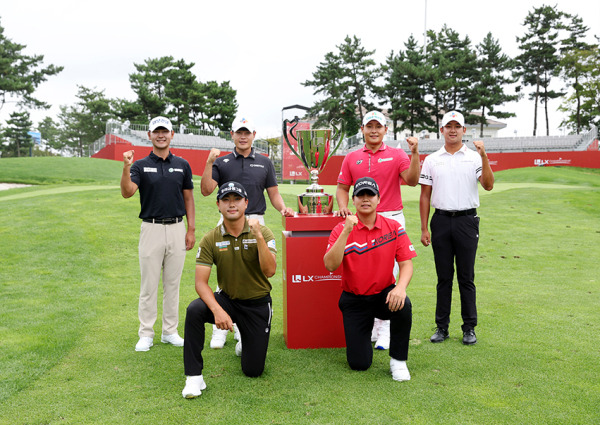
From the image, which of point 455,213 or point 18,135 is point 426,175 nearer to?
point 455,213

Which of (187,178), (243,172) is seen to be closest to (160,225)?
(187,178)

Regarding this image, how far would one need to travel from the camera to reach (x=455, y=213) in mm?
4242

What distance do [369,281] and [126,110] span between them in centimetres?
4364

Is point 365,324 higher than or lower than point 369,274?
lower

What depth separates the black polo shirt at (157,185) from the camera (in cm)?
418

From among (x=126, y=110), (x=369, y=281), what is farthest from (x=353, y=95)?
(x=369, y=281)

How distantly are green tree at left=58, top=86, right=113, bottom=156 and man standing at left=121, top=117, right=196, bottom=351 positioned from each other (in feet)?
182

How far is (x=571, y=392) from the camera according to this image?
124 inches

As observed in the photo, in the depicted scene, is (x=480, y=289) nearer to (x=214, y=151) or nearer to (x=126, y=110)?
(x=214, y=151)

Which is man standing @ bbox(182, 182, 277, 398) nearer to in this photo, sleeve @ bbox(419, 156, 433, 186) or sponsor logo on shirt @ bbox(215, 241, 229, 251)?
sponsor logo on shirt @ bbox(215, 241, 229, 251)

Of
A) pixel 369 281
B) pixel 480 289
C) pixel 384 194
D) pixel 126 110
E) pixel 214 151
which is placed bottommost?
pixel 480 289

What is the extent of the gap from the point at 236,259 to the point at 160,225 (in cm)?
107

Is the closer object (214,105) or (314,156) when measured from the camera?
(314,156)

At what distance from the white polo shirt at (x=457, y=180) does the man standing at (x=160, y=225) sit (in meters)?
2.26
